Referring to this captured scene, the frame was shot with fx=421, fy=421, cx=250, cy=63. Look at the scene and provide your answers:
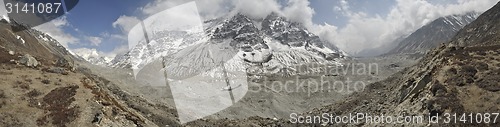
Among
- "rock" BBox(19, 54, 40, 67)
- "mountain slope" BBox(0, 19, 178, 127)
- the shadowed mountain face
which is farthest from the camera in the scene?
"rock" BBox(19, 54, 40, 67)

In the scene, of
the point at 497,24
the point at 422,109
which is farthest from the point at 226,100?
the point at 422,109

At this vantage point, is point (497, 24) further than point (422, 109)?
Yes

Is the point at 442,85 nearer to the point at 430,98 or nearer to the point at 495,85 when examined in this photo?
the point at 430,98

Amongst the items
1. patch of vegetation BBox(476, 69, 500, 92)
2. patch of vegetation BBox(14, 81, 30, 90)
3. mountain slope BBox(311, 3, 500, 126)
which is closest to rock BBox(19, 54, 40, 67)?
patch of vegetation BBox(14, 81, 30, 90)

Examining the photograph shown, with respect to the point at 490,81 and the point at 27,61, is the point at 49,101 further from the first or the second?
the point at 490,81

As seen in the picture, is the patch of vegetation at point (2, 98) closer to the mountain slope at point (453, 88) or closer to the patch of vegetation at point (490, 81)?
the mountain slope at point (453, 88)

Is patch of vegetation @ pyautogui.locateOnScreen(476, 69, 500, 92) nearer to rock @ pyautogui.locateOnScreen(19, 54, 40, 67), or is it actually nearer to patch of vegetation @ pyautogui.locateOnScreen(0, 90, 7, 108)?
patch of vegetation @ pyautogui.locateOnScreen(0, 90, 7, 108)

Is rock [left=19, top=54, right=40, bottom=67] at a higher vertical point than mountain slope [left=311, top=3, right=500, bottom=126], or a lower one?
higher

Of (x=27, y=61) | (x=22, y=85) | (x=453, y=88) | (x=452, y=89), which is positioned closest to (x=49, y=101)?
(x=22, y=85)

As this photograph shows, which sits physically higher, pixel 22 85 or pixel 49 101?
pixel 22 85

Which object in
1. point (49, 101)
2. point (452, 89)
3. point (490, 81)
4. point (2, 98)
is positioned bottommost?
point (452, 89)

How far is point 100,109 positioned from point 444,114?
30.4 m

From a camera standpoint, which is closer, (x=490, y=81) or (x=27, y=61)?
(x=490, y=81)

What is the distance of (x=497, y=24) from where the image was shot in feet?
531
